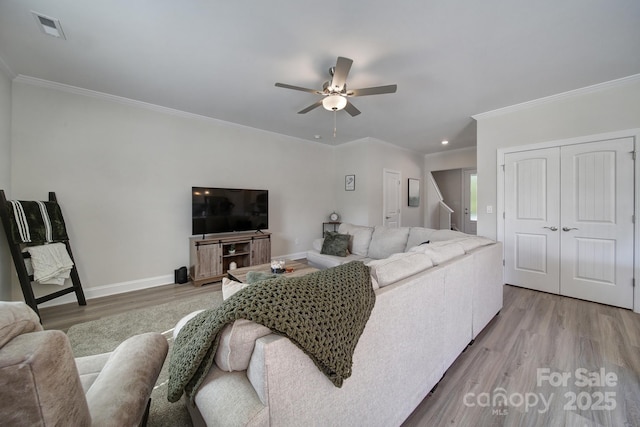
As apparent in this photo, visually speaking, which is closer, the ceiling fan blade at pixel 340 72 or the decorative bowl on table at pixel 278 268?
the ceiling fan blade at pixel 340 72

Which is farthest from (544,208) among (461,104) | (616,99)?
(461,104)

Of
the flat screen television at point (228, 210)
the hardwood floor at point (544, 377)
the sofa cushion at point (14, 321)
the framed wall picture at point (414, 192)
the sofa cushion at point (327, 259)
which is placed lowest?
the hardwood floor at point (544, 377)

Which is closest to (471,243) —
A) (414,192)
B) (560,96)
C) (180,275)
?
(560,96)

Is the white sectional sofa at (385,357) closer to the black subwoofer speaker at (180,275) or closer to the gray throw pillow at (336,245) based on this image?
the gray throw pillow at (336,245)

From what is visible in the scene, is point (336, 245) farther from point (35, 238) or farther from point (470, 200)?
point (470, 200)

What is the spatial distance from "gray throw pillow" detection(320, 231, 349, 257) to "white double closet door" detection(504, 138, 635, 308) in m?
2.35

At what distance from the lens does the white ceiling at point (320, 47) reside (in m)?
1.74

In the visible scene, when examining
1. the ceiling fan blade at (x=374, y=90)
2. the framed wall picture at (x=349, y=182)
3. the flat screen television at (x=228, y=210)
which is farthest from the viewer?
the framed wall picture at (x=349, y=182)

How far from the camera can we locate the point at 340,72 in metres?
2.13

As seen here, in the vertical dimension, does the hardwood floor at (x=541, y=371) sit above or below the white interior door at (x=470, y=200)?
below

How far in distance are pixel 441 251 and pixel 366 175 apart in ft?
11.3

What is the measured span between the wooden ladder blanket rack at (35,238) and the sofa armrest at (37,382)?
2.76 m

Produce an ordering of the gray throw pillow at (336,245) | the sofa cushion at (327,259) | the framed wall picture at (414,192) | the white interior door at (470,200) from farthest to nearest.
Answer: the white interior door at (470,200), the framed wall picture at (414,192), the gray throw pillow at (336,245), the sofa cushion at (327,259)

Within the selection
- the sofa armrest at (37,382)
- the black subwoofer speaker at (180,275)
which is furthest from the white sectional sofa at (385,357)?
the black subwoofer speaker at (180,275)
